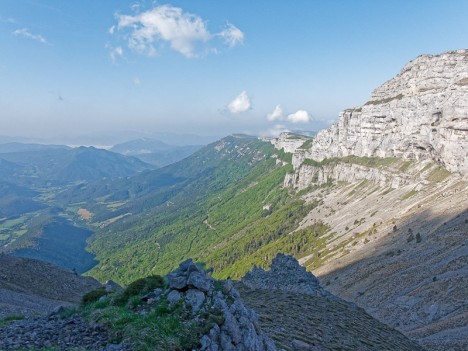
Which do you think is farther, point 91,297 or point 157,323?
point 91,297

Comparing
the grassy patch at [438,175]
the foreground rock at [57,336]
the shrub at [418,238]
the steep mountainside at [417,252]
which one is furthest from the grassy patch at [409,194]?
the foreground rock at [57,336]

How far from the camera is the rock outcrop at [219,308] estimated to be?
60.1ft

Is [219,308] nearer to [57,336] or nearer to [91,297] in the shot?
[57,336]

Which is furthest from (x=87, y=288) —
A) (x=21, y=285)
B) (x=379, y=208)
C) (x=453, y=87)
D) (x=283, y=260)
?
(x=453, y=87)

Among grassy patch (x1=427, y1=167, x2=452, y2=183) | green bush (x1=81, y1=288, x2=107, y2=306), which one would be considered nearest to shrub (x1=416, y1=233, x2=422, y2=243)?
green bush (x1=81, y1=288, x2=107, y2=306)

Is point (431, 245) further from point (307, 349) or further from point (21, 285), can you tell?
point (21, 285)

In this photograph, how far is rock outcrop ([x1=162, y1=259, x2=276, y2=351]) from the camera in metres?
18.3

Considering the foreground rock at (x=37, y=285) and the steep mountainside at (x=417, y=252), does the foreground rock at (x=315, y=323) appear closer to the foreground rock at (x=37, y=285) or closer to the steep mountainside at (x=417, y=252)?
the steep mountainside at (x=417, y=252)

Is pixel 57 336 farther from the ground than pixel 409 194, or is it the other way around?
pixel 57 336

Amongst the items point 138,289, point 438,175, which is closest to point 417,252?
point 138,289

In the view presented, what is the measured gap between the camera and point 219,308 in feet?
65.9

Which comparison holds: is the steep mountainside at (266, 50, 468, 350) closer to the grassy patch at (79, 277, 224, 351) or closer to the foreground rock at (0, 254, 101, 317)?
the grassy patch at (79, 277, 224, 351)

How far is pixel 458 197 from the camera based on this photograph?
128 metres

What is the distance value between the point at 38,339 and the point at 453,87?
232293 millimetres
